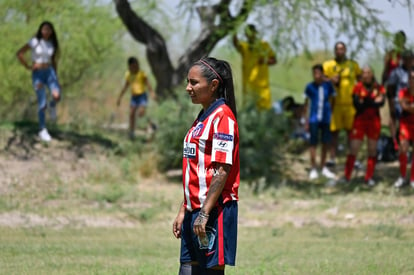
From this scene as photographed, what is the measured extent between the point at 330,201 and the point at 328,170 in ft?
8.22

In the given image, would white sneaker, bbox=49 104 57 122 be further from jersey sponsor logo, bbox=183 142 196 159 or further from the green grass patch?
jersey sponsor logo, bbox=183 142 196 159

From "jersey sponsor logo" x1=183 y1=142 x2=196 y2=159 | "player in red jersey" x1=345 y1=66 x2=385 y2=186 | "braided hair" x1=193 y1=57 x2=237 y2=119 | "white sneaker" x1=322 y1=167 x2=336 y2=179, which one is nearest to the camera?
"jersey sponsor logo" x1=183 y1=142 x2=196 y2=159

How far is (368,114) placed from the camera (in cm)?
1341

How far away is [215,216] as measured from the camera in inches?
195

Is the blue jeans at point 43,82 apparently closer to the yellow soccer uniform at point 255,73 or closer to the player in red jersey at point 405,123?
the yellow soccer uniform at point 255,73

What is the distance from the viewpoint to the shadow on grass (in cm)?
1338

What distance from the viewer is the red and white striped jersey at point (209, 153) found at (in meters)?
4.92

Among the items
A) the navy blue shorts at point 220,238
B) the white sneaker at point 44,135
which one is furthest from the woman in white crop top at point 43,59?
the navy blue shorts at point 220,238

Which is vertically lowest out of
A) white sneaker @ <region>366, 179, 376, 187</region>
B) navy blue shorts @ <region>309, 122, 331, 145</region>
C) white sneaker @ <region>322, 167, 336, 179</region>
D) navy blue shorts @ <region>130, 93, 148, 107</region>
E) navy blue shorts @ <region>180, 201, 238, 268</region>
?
white sneaker @ <region>366, 179, 376, 187</region>

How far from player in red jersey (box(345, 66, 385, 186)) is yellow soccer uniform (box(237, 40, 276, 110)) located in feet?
5.65

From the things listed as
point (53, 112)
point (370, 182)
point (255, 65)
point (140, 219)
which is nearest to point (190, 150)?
point (140, 219)

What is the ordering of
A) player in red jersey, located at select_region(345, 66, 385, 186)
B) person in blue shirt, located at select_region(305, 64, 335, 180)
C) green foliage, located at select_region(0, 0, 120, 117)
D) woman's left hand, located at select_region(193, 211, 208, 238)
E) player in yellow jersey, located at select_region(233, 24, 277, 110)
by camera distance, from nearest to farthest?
woman's left hand, located at select_region(193, 211, 208, 238), player in red jersey, located at select_region(345, 66, 385, 186), player in yellow jersey, located at select_region(233, 24, 277, 110), person in blue shirt, located at select_region(305, 64, 335, 180), green foliage, located at select_region(0, 0, 120, 117)

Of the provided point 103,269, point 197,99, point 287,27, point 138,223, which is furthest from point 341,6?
→ point 197,99

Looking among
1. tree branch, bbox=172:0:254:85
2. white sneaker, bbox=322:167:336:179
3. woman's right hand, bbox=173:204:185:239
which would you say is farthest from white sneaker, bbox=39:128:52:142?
woman's right hand, bbox=173:204:185:239
